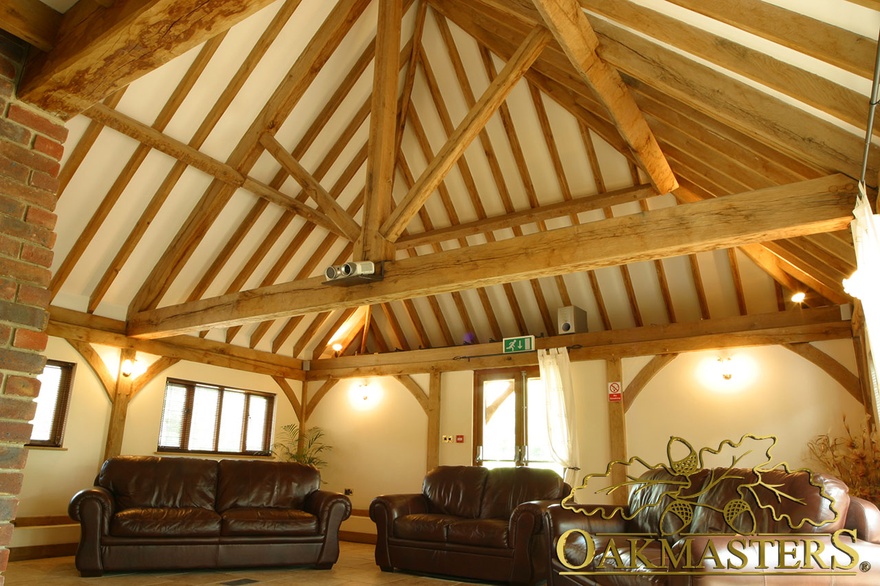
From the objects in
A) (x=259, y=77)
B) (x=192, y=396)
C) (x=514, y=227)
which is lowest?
(x=192, y=396)

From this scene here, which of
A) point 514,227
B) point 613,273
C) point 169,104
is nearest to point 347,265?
point 169,104

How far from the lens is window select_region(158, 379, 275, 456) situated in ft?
25.9

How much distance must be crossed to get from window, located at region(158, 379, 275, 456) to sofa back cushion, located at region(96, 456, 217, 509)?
1.61 meters

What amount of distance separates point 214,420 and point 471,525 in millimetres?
4236

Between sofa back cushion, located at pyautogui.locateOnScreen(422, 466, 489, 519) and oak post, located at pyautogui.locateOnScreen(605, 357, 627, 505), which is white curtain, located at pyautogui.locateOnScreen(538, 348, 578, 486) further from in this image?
sofa back cushion, located at pyautogui.locateOnScreen(422, 466, 489, 519)

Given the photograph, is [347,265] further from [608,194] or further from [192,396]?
[192,396]

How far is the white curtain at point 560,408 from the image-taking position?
23.9 feet

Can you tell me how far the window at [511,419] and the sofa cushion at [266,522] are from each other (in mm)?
2719

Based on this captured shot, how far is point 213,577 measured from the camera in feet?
17.7

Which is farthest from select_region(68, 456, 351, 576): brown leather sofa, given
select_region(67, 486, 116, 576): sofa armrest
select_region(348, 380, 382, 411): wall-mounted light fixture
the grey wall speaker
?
the grey wall speaker

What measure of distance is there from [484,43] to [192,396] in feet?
17.8

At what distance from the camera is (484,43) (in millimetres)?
6414

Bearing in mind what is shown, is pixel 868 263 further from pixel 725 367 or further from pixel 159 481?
pixel 159 481

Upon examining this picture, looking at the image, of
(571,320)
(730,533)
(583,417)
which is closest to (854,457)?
(583,417)
